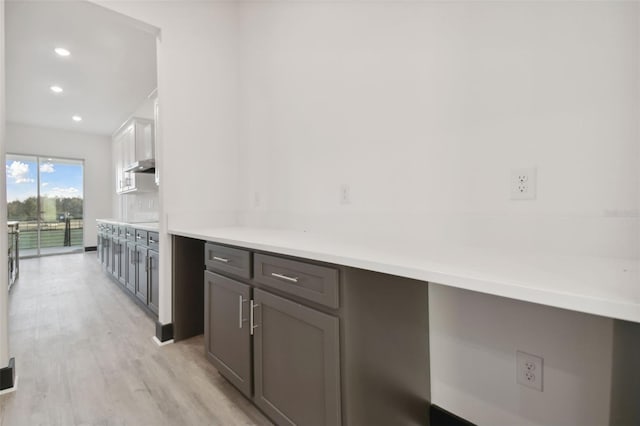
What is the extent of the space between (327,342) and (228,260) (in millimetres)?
767

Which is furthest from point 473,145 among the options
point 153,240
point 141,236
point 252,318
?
point 141,236

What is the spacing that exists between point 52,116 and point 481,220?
766 centimetres

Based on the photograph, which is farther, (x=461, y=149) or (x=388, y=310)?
(x=461, y=149)

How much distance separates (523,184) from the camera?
3.70ft

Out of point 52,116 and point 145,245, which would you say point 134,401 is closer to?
point 145,245

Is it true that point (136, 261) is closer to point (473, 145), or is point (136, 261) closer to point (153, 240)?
Result: point (153, 240)

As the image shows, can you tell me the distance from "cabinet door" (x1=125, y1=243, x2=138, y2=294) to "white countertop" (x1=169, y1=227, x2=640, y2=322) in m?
2.67

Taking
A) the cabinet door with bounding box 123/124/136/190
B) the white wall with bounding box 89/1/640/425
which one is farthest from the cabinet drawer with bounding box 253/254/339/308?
the cabinet door with bounding box 123/124/136/190

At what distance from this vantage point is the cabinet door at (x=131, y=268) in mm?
3156

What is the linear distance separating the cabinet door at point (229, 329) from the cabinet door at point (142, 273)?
53.4 inches

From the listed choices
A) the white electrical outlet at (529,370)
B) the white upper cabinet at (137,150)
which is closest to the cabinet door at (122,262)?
the white upper cabinet at (137,150)

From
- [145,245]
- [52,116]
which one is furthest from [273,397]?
[52,116]

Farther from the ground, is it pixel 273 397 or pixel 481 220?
pixel 481 220

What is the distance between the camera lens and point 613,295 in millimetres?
573
